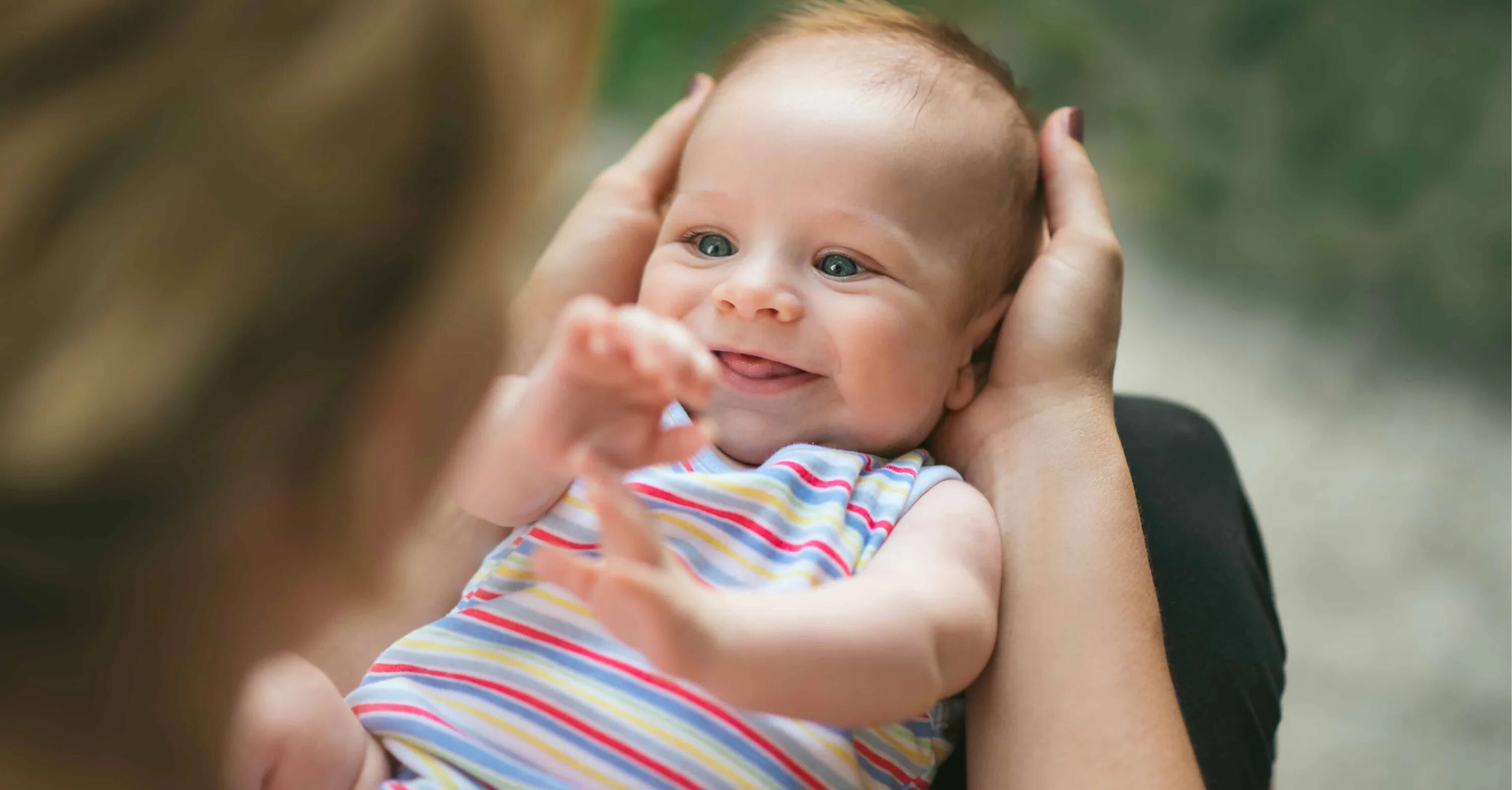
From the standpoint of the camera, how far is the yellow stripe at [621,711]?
2.59 ft

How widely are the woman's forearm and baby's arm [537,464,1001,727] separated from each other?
3 centimetres

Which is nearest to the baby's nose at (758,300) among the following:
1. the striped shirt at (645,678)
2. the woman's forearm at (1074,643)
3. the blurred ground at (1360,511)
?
the striped shirt at (645,678)

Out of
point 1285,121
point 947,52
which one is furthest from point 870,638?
point 1285,121

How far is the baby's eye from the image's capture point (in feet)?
3.27

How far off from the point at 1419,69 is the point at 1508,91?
17 cm

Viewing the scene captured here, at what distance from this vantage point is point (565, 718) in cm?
81

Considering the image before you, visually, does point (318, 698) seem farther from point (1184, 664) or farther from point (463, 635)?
point (1184, 664)

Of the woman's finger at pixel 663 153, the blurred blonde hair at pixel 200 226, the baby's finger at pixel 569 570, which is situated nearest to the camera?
the blurred blonde hair at pixel 200 226

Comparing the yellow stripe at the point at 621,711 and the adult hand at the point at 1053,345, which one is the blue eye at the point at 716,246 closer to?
the adult hand at the point at 1053,345

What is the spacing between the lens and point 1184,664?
102 cm

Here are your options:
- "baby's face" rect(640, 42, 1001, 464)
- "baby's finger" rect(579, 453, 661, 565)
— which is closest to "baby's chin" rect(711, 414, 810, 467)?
"baby's face" rect(640, 42, 1001, 464)

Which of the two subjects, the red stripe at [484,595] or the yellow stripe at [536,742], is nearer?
the yellow stripe at [536,742]

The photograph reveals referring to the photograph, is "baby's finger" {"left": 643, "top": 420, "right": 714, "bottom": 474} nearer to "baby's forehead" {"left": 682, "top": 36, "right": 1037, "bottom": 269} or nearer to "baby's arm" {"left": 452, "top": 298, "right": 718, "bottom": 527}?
"baby's arm" {"left": 452, "top": 298, "right": 718, "bottom": 527}

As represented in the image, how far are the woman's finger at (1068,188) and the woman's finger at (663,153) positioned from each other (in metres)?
0.32
